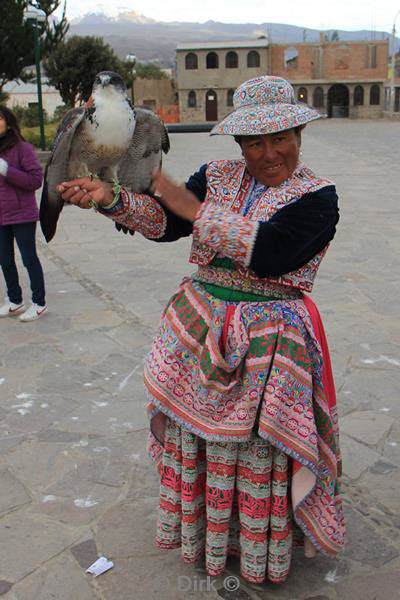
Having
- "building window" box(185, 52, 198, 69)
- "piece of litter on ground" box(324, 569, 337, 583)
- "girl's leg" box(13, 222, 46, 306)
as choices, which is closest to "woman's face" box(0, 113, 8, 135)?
"girl's leg" box(13, 222, 46, 306)

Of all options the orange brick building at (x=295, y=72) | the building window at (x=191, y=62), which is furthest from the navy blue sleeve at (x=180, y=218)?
the building window at (x=191, y=62)

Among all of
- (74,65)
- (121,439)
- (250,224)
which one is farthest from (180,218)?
(74,65)

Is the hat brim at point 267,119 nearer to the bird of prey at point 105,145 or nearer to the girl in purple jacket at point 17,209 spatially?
the bird of prey at point 105,145

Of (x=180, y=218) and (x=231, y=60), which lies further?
(x=231, y=60)

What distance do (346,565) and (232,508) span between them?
0.57 m

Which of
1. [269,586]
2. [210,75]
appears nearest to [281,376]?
[269,586]

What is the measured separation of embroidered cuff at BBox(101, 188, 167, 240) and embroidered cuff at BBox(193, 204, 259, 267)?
257 millimetres

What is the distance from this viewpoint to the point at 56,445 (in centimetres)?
341

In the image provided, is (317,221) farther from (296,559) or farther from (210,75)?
(210,75)

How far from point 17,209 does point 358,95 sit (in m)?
53.1

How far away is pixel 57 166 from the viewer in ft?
6.38

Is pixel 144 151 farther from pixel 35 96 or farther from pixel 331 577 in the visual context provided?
pixel 35 96

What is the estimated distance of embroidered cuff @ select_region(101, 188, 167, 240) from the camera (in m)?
2.07

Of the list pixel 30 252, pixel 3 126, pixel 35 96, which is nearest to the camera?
pixel 3 126
